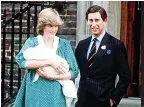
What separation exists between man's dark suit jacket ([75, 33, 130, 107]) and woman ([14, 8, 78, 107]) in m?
0.18

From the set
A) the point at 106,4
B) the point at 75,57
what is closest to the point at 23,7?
the point at 106,4

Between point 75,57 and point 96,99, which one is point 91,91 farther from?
point 75,57

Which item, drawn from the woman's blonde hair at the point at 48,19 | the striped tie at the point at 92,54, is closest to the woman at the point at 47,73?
the woman's blonde hair at the point at 48,19

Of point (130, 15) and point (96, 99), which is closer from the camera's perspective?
point (96, 99)

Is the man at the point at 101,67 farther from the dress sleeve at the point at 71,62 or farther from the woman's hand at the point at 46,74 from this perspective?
the woman's hand at the point at 46,74

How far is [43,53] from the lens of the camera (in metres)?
3.80

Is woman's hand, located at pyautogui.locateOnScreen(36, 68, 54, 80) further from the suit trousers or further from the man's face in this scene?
the man's face

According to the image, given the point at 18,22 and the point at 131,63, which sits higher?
the point at 18,22

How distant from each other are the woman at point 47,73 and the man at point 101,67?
176mm

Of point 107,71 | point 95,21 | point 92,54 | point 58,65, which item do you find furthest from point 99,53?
point 58,65

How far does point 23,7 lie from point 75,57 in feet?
9.09

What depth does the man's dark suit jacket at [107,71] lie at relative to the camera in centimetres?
Answer: 390

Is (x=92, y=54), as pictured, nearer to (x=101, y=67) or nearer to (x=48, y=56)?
(x=101, y=67)

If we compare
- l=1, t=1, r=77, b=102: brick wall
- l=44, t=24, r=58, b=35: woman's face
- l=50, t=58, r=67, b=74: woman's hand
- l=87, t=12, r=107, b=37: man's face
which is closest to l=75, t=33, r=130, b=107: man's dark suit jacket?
l=87, t=12, r=107, b=37: man's face
